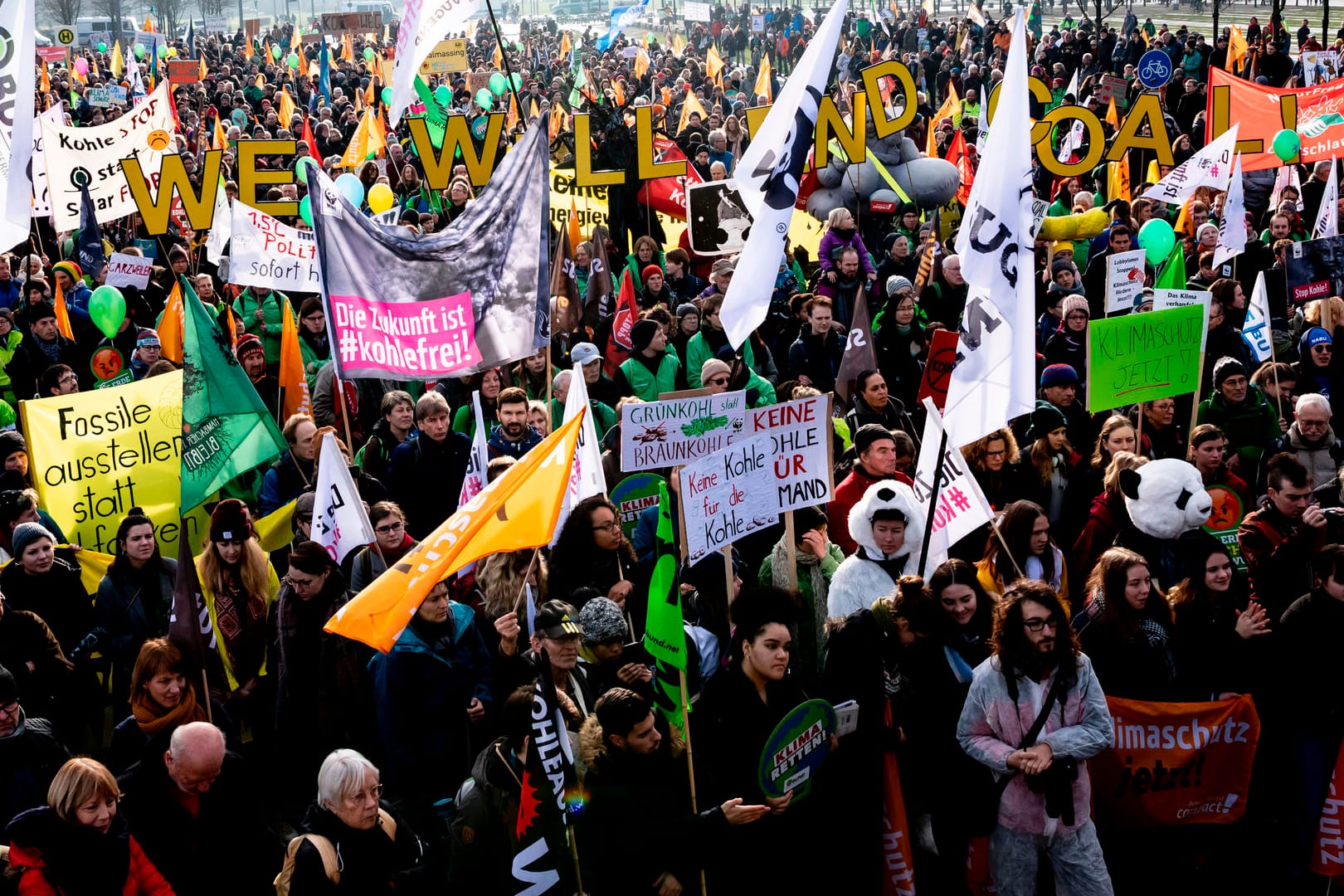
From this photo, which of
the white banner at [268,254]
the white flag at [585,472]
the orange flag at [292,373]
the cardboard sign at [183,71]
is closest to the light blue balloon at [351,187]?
the white banner at [268,254]

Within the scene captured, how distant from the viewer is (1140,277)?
9453 millimetres

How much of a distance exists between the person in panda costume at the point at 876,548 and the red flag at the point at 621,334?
450 centimetres

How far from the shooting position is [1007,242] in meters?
6.12

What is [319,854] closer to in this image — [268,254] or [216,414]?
[216,414]

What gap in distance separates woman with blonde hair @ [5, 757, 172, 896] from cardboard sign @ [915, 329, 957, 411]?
5.27 m

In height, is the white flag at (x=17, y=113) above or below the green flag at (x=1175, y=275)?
above

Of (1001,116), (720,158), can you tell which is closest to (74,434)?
(1001,116)

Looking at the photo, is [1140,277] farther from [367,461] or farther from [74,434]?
[74,434]

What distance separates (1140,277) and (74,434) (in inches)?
245

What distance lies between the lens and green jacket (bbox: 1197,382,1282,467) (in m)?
8.00

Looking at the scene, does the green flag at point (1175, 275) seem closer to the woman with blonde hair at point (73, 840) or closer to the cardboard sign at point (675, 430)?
the cardboard sign at point (675, 430)

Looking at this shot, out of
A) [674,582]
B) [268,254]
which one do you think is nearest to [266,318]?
[268,254]

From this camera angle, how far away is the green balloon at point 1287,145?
13.7 m

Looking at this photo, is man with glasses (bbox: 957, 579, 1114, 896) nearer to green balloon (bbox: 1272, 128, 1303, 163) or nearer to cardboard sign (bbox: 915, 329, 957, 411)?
cardboard sign (bbox: 915, 329, 957, 411)
